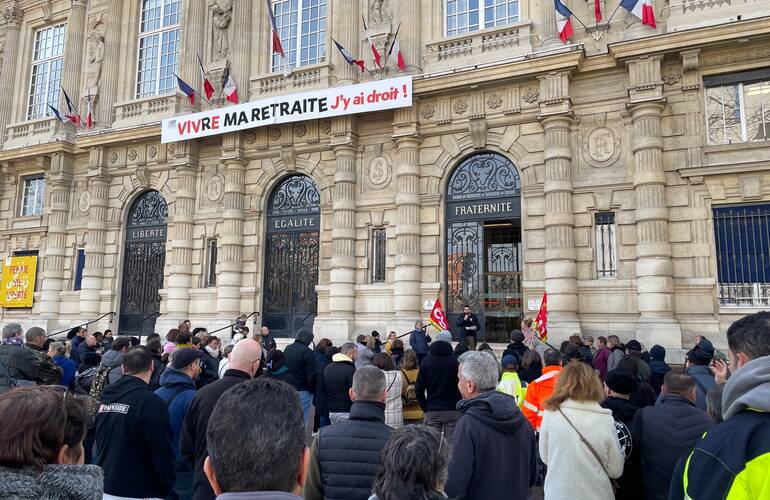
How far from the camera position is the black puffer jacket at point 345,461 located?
2984mm

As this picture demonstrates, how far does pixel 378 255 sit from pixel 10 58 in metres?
21.3

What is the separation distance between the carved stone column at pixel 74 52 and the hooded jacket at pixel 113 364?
1980 centimetres

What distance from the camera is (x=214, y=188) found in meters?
18.4

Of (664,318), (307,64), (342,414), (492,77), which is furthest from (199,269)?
(664,318)

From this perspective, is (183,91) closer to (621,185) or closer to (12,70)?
(12,70)

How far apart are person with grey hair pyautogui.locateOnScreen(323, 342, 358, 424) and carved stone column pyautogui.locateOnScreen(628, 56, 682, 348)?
8.10 meters

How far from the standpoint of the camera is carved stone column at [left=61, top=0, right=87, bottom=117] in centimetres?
2200

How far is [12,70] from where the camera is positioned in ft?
79.3

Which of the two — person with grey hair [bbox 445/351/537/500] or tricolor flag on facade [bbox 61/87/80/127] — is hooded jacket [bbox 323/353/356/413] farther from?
tricolor flag on facade [bbox 61/87/80/127]

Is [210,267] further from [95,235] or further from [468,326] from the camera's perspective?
[468,326]

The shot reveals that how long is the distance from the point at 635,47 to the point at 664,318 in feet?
22.0

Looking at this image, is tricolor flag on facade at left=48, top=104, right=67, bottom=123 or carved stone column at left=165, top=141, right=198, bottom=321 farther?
tricolor flag on facade at left=48, top=104, right=67, bottom=123

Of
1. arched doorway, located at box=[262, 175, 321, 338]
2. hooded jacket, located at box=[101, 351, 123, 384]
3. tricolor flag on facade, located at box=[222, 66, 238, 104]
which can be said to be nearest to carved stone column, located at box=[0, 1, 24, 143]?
tricolor flag on facade, located at box=[222, 66, 238, 104]

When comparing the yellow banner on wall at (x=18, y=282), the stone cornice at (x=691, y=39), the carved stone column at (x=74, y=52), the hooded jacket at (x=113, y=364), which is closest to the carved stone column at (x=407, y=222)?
the stone cornice at (x=691, y=39)
